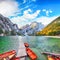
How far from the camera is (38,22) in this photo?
4.98 meters

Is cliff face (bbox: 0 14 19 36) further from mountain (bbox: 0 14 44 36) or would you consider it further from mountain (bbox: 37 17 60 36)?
mountain (bbox: 37 17 60 36)

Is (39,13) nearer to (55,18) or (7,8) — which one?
(55,18)

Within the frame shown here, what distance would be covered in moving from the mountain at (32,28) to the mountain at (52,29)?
0.35 feet

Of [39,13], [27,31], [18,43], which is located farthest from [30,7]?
[18,43]

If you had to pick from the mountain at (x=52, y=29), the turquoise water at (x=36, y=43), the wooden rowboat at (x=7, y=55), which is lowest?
the wooden rowboat at (x=7, y=55)

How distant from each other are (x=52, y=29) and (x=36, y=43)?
513mm

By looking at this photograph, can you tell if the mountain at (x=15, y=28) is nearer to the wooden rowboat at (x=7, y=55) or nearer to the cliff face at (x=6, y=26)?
the cliff face at (x=6, y=26)

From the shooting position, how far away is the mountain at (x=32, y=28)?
4990 mm

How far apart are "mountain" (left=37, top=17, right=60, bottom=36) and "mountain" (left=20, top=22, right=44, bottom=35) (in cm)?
11

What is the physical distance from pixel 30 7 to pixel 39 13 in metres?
0.27

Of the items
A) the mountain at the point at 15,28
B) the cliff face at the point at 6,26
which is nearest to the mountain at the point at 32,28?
the mountain at the point at 15,28

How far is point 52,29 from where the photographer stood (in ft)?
16.2

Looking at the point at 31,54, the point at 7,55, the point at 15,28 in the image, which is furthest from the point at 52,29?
the point at 7,55

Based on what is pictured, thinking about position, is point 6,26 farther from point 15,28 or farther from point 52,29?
point 52,29
